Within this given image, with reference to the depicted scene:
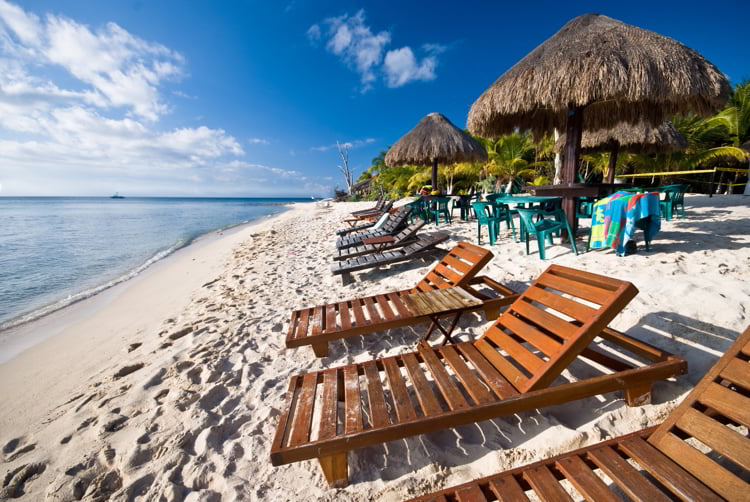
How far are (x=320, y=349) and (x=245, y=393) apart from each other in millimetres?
623

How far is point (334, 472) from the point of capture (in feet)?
4.57

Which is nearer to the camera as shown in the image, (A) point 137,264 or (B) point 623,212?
(B) point 623,212

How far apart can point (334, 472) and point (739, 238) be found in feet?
20.8

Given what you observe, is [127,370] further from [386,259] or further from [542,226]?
[542,226]

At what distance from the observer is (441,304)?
101 inches

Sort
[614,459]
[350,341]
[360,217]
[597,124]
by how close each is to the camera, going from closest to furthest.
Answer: [614,459] → [350,341] → [597,124] → [360,217]

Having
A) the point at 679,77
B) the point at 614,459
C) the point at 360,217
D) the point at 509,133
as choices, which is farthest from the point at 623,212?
the point at 360,217

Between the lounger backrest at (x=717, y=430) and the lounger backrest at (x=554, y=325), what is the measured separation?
1.30 ft

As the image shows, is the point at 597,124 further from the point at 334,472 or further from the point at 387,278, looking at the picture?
the point at 334,472

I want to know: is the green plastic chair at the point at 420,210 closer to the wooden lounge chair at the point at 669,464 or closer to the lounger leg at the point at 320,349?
the lounger leg at the point at 320,349

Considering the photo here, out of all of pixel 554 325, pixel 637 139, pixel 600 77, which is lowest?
pixel 554 325

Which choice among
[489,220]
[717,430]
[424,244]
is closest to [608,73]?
[489,220]

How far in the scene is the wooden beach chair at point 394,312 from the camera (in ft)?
7.89

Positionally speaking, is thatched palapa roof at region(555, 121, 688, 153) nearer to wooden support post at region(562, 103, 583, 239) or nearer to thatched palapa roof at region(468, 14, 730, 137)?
thatched palapa roof at region(468, 14, 730, 137)
